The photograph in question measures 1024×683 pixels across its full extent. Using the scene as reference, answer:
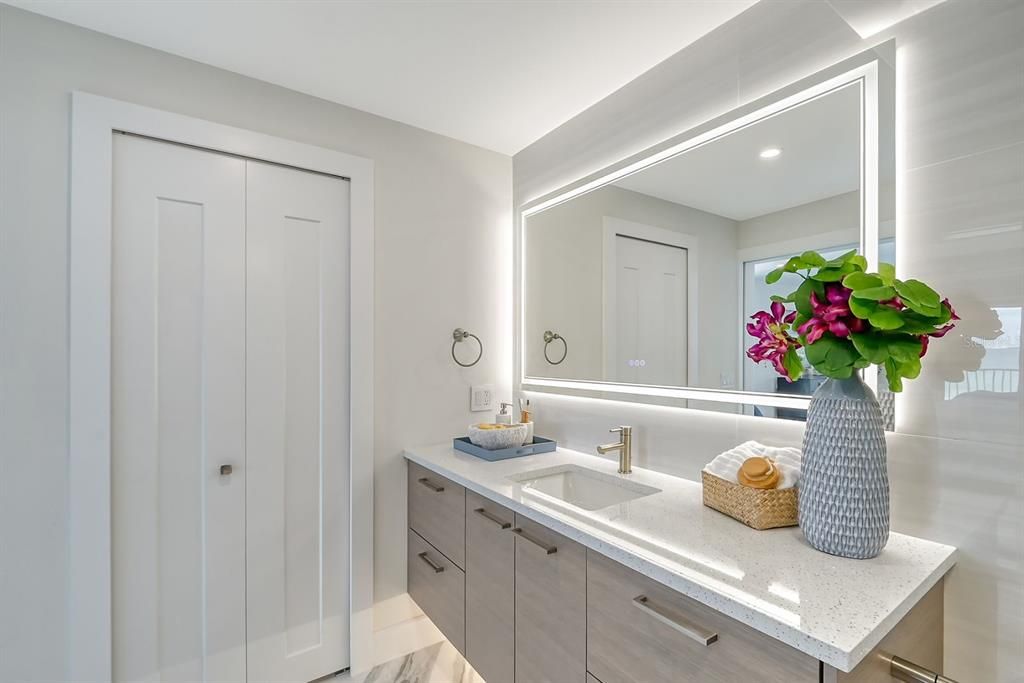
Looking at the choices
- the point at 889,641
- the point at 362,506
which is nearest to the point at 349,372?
the point at 362,506

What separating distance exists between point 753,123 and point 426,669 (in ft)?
7.77

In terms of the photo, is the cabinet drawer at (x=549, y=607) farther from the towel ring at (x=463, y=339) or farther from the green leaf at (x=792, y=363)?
the towel ring at (x=463, y=339)

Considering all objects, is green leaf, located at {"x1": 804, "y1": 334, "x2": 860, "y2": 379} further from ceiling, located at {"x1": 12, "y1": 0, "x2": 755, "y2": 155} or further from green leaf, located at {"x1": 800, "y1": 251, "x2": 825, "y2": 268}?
ceiling, located at {"x1": 12, "y1": 0, "x2": 755, "y2": 155}

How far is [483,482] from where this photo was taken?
1.56 meters

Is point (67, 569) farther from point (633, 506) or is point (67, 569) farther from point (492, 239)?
point (492, 239)

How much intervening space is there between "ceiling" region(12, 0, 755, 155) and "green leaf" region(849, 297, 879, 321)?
102cm

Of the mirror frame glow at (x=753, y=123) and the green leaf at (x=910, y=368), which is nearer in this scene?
the green leaf at (x=910, y=368)

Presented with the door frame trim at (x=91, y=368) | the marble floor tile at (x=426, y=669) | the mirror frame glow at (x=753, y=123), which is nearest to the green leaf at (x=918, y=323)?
the mirror frame glow at (x=753, y=123)

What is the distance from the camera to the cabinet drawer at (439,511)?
1701 millimetres

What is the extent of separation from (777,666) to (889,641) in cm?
23

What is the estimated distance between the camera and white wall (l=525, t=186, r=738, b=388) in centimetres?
150

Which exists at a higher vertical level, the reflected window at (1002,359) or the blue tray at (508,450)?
the reflected window at (1002,359)

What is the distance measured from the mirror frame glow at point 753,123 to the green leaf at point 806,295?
0.82ft

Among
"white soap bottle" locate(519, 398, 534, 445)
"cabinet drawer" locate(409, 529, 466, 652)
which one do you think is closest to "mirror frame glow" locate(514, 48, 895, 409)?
"white soap bottle" locate(519, 398, 534, 445)
